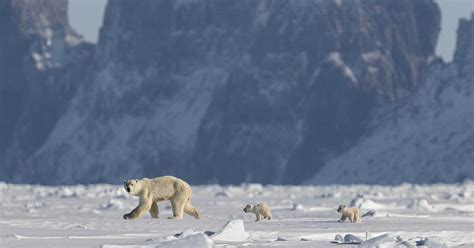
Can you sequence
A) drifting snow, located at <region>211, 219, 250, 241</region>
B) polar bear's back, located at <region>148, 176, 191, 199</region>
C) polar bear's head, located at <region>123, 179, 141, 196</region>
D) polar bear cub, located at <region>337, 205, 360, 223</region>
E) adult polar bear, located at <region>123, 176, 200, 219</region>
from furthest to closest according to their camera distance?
polar bear cub, located at <region>337, 205, 360, 223</region> < polar bear's back, located at <region>148, 176, 191, 199</region> < adult polar bear, located at <region>123, 176, 200, 219</region> < polar bear's head, located at <region>123, 179, 141, 196</region> < drifting snow, located at <region>211, 219, 250, 241</region>

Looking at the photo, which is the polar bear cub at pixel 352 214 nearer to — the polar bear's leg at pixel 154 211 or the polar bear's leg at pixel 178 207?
the polar bear's leg at pixel 178 207

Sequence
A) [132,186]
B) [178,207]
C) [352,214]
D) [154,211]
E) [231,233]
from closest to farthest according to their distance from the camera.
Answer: [231,233], [132,186], [178,207], [154,211], [352,214]

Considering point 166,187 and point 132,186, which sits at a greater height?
point 166,187

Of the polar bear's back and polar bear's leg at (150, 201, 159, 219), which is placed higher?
the polar bear's back

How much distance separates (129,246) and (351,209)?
1116 cm

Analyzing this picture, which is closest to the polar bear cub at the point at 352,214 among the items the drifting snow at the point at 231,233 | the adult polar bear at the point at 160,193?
the adult polar bear at the point at 160,193

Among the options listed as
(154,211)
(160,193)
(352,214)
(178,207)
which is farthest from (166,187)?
(352,214)

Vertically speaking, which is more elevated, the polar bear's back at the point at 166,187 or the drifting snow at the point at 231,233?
the polar bear's back at the point at 166,187

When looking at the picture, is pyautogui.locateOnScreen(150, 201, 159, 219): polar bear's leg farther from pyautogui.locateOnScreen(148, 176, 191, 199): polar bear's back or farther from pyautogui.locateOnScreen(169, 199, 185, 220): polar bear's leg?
pyautogui.locateOnScreen(148, 176, 191, 199): polar bear's back

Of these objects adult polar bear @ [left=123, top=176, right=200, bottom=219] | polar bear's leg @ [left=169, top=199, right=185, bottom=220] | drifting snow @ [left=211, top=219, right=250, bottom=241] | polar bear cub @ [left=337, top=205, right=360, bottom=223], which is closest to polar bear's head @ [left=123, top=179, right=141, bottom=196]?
adult polar bear @ [left=123, top=176, right=200, bottom=219]

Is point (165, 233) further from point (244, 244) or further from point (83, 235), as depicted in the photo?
point (244, 244)

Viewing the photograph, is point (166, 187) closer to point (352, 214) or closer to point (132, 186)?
point (132, 186)

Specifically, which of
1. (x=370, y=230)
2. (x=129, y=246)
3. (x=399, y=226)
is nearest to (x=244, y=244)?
(x=129, y=246)

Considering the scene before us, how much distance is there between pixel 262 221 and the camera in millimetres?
35500
